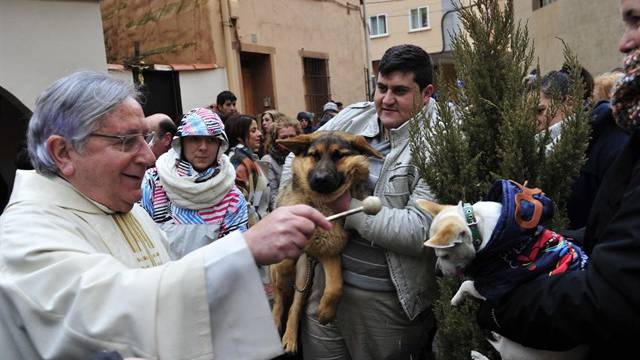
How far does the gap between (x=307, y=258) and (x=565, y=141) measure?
1.39 metres

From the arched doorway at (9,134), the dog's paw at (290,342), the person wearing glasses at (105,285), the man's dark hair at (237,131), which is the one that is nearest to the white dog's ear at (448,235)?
the person wearing glasses at (105,285)

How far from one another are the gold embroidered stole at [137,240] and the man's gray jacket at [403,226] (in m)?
0.92

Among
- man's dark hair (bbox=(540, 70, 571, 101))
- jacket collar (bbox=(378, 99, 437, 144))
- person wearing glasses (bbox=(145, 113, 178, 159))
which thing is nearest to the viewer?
man's dark hair (bbox=(540, 70, 571, 101))

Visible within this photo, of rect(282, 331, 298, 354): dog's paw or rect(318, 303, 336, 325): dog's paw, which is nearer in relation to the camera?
rect(318, 303, 336, 325): dog's paw

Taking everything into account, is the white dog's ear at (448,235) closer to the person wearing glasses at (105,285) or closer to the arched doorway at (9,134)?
the person wearing glasses at (105,285)

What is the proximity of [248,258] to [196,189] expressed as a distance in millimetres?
2428

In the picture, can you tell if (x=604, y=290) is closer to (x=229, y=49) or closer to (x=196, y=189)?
(x=196, y=189)

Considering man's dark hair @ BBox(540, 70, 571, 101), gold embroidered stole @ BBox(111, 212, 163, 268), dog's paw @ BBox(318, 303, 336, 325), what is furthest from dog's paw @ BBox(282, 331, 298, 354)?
man's dark hair @ BBox(540, 70, 571, 101)

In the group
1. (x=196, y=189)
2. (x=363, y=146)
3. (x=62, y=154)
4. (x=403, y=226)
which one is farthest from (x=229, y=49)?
(x=62, y=154)

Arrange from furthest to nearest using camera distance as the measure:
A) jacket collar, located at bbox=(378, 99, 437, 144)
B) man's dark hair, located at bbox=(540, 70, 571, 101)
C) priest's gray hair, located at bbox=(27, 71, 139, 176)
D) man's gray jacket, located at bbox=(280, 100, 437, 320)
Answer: jacket collar, located at bbox=(378, 99, 437, 144), man's dark hair, located at bbox=(540, 70, 571, 101), man's gray jacket, located at bbox=(280, 100, 437, 320), priest's gray hair, located at bbox=(27, 71, 139, 176)

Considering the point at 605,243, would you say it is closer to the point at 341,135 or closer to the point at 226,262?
the point at 226,262

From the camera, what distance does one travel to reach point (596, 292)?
1.41 m

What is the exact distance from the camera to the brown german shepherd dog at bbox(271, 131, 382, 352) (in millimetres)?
2555

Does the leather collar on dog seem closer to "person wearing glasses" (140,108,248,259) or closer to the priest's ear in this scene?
the priest's ear
